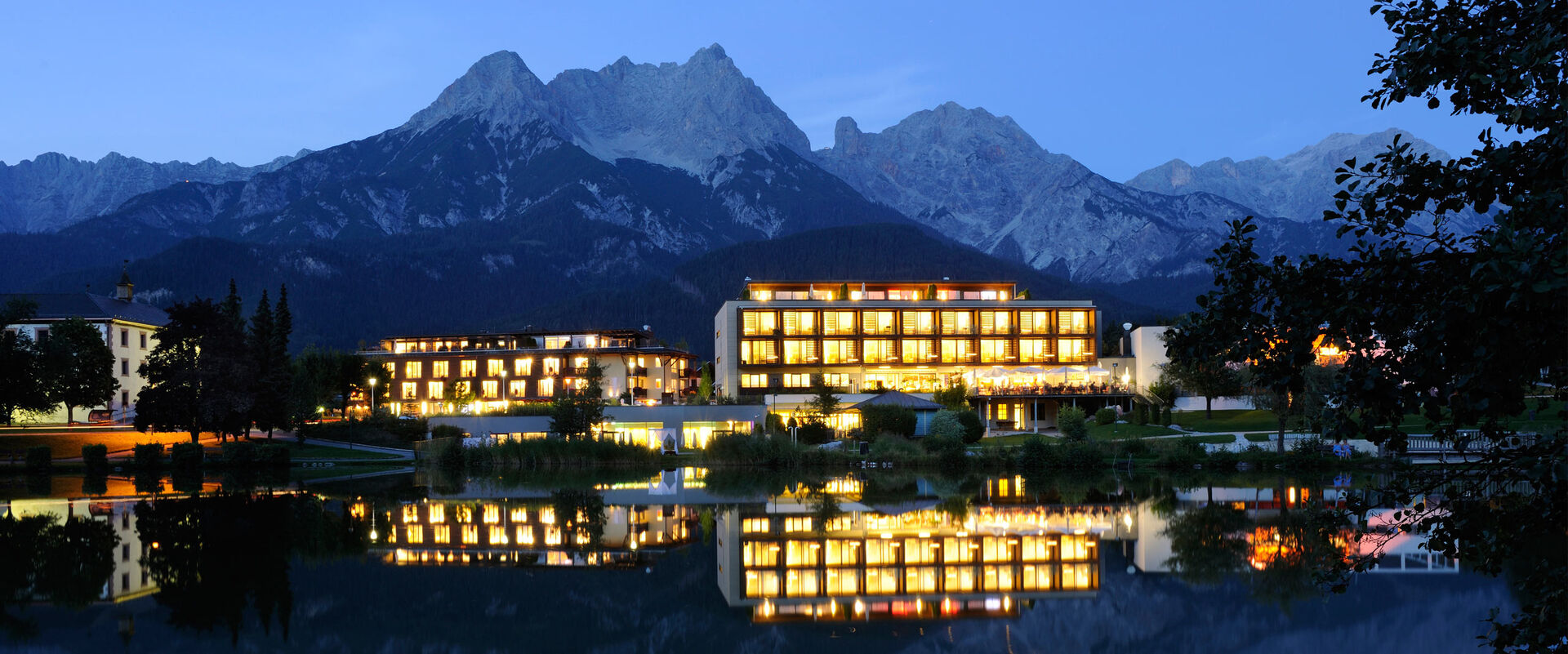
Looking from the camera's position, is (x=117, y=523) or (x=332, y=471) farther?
(x=332, y=471)

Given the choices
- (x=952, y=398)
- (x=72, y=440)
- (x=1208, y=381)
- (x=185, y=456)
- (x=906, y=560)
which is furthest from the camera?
(x=952, y=398)

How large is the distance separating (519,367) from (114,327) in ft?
118

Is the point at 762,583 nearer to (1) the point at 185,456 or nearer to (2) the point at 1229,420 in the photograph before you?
(1) the point at 185,456

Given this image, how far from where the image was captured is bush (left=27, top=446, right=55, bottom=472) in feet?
184

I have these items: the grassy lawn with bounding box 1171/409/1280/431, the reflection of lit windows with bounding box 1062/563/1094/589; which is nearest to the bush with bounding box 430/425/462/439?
the grassy lawn with bounding box 1171/409/1280/431

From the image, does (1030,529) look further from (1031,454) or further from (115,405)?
(115,405)

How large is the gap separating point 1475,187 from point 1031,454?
46.1m

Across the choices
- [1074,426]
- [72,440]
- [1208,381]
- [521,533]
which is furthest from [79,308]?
[1208,381]

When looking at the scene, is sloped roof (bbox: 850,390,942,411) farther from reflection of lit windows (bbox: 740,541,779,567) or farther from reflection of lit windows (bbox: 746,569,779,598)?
reflection of lit windows (bbox: 746,569,779,598)

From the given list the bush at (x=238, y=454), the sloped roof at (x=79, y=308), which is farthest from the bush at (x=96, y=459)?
the sloped roof at (x=79, y=308)

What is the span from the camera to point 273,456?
62156 mm

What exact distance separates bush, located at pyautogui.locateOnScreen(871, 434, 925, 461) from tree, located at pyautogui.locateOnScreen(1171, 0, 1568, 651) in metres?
45.8

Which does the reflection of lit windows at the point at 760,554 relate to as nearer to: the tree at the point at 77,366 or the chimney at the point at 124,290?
the tree at the point at 77,366

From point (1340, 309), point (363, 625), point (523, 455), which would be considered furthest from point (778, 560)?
point (523, 455)
